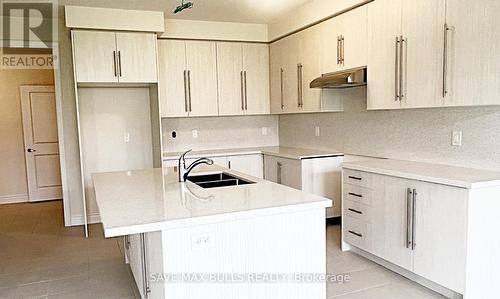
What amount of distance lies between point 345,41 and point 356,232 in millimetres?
1846

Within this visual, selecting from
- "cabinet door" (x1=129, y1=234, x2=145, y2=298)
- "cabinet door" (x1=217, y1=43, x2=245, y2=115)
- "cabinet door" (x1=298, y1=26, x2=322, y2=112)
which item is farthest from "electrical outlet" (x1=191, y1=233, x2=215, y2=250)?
"cabinet door" (x1=217, y1=43, x2=245, y2=115)

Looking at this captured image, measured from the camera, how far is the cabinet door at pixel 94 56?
4.26m

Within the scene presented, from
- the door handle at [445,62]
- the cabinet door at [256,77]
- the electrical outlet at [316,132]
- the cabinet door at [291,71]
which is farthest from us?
the cabinet door at [256,77]

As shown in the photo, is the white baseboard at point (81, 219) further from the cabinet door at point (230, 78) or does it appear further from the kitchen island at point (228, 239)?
the kitchen island at point (228, 239)

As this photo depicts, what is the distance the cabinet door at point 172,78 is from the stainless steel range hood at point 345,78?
1821 mm

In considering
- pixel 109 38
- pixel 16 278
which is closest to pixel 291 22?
pixel 109 38

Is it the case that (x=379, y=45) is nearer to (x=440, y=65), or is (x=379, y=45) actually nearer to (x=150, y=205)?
(x=440, y=65)

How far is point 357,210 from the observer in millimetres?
3469

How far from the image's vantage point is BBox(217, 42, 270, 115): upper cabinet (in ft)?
17.0

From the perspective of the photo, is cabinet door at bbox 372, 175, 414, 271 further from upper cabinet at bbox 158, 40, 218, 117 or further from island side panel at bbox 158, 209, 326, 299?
upper cabinet at bbox 158, 40, 218, 117

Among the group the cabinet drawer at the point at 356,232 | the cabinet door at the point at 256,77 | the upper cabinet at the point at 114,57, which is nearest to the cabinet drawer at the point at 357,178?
the cabinet drawer at the point at 356,232

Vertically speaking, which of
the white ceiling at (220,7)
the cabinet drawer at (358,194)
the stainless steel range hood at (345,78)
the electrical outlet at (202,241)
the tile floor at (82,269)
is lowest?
the tile floor at (82,269)

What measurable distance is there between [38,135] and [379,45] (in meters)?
5.55

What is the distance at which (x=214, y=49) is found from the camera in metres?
5.11
